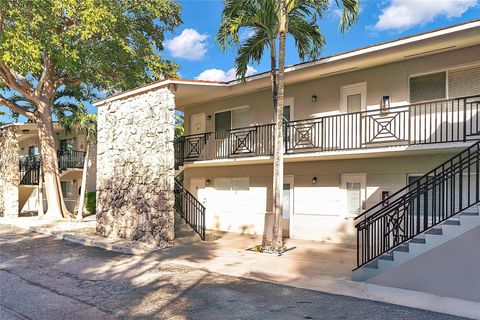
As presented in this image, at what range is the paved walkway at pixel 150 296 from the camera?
5.55 metres

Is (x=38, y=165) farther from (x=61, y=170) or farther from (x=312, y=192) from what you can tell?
(x=312, y=192)

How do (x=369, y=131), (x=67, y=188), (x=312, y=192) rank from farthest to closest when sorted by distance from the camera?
1. (x=67, y=188)
2. (x=312, y=192)
3. (x=369, y=131)

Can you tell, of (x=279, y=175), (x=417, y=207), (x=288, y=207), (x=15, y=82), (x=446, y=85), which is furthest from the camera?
(x=15, y=82)

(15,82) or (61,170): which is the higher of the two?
(15,82)

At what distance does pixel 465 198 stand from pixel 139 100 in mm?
9876

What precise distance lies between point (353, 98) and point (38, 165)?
18.2 m

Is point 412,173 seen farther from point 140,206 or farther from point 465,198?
point 140,206

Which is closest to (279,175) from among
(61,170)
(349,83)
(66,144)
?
(349,83)

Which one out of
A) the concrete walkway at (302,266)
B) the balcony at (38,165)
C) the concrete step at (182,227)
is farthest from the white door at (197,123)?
the balcony at (38,165)

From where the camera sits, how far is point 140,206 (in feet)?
37.4

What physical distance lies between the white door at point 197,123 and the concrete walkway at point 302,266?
18.8 feet

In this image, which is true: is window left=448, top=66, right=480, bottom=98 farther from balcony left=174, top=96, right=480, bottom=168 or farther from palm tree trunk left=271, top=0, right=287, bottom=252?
palm tree trunk left=271, top=0, right=287, bottom=252

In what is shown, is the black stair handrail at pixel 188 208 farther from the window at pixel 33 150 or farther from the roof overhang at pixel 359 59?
the window at pixel 33 150

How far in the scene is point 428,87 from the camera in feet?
34.1
